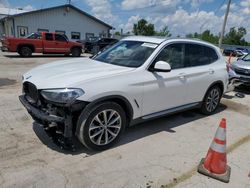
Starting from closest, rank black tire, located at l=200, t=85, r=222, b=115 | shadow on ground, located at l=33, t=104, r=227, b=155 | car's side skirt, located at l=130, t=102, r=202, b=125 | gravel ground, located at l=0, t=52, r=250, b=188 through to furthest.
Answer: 1. gravel ground, located at l=0, t=52, r=250, b=188
2. shadow on ground, located at l=33, t=104, r=227, b=155
3. car's side skirt, located at l=130, t=102, r=202, b=125
4. black tire, located at l=200, t=85, r=222, b=115

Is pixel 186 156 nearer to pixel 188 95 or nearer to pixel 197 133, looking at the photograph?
pixel 197 133

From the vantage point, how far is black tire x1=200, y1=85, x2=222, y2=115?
5.53 meters

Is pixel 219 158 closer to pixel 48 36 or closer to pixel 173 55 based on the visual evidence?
pixel 173 55

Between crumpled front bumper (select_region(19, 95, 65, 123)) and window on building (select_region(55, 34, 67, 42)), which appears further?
window on building (select_region(55, 34, 67, 42))

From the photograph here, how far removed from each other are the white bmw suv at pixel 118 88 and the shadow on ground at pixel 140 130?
0.31 m

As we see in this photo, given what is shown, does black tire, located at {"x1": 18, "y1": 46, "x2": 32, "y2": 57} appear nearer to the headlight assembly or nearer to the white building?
the white building

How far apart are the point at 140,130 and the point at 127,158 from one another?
109 cm

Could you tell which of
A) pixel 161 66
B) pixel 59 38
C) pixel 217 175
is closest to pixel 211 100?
pixel 161 66

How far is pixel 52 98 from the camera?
3.31 m

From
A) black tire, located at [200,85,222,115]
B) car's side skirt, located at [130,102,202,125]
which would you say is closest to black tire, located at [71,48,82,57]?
black tire, located at [200,85,222,115]

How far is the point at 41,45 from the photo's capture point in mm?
16406

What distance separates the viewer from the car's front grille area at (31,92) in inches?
A: 143

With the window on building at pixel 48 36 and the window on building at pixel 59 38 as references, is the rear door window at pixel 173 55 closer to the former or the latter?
the window on building at pixel 48 36

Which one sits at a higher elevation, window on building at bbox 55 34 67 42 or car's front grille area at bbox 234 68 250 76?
window on building at bbox 55 34 67 42
